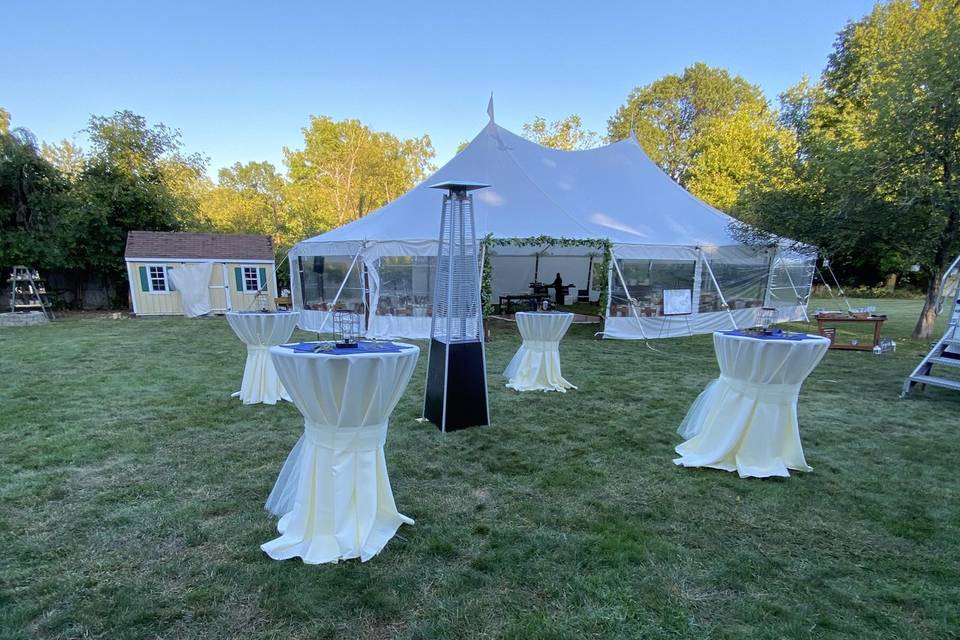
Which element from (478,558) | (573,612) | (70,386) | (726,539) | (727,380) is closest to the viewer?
(573,612)

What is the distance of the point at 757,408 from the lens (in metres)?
3.09

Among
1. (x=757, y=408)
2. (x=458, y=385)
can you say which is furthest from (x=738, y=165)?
(x=458, y=385)

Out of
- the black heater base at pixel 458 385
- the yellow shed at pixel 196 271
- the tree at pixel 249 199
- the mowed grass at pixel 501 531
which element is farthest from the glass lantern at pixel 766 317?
the tree at pixel 249 199

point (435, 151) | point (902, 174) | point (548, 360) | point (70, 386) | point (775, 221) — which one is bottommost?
point (70, 386)

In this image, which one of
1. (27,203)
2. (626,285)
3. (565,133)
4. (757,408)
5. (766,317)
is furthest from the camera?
(565,133)

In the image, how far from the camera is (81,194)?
40.4 feet

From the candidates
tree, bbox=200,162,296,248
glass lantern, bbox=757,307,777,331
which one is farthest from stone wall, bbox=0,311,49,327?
tree, bbox=200,162,296,248

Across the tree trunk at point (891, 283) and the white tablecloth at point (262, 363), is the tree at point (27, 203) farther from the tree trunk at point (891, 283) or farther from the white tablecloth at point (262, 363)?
the tree trunk at point (891, 283)

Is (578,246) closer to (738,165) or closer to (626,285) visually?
(626,285)

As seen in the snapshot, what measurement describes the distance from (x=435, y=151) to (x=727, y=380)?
30.5 meters

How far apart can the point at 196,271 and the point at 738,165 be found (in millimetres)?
20989

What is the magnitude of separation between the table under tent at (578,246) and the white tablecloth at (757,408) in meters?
5.25

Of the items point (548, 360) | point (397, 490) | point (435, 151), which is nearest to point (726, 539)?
point (397, 490)

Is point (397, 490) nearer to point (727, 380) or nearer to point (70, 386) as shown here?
point (727, 380)
